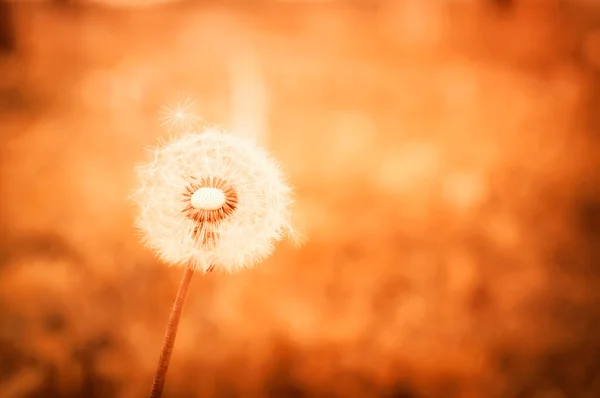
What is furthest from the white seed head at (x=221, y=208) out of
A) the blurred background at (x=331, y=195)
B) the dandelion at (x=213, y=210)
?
the blurred background at (x=331, y=195)

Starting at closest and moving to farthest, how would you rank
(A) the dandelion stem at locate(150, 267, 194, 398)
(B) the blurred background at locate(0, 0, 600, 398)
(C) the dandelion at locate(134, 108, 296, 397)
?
(A) the dandelion stem at locate(150, 267, 194, 398)
(C) the dandelion at locate(134, 108, 296, 397)
(B) the blurred background at locate(0, 0, 600, 398)

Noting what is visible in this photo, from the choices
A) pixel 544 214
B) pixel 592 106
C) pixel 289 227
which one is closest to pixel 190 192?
pixel 289 227

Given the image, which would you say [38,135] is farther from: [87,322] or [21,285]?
[87,322]

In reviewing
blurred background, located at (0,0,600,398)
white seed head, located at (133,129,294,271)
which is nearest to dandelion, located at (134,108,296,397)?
white seed head, located at (133,129,294,271)

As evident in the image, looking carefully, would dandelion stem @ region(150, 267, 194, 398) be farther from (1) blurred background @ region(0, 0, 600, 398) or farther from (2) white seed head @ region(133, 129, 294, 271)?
(1) blurred background @ region(0, 0, 600, 398)

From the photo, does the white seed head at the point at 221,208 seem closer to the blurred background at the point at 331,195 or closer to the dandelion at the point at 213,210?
the dandelion at the point at 213,210

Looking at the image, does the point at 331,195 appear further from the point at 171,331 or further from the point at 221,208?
the point at 171,331
